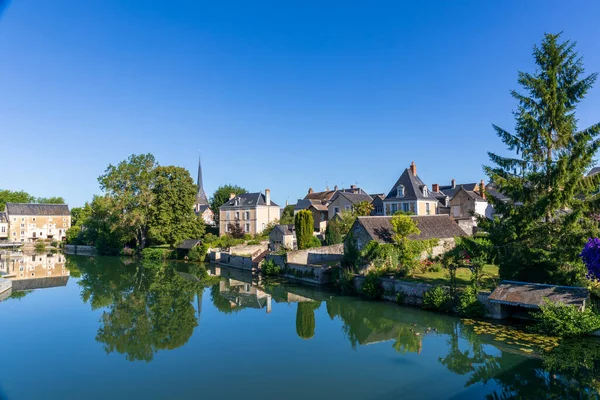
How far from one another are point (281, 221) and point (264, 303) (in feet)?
85.5

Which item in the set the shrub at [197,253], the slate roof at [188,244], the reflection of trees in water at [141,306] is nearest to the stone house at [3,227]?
the reflection of trees in water at [141,306]

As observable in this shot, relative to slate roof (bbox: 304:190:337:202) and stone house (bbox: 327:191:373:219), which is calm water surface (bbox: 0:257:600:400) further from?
slate roof (bbox: 304:190:337:202)

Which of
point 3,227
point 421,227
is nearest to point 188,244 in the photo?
point 421,227

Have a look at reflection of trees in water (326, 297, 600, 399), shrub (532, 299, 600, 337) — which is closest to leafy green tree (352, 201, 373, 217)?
reflection of trees in water (326, 297, 600, 399)

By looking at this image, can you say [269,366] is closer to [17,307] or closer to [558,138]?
[558,138]

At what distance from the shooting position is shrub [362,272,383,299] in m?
21.3

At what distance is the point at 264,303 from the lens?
22.6 meters

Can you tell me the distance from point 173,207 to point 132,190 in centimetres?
551

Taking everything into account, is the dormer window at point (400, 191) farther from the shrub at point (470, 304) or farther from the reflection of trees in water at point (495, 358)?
the shrub at point (470, 304)

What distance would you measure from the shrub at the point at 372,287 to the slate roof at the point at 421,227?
3009mm

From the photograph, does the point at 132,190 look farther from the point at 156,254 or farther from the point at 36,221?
the point at 36,221

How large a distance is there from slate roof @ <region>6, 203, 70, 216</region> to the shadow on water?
52417 millimetres

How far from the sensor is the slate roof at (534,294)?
14406mm

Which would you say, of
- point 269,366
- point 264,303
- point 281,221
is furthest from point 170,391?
point 281,221
